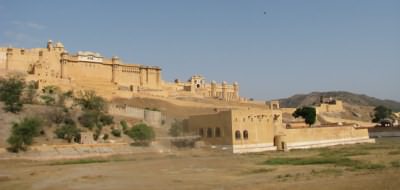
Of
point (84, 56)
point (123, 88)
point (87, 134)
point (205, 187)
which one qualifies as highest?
point (84, 56)

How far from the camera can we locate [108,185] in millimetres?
18328

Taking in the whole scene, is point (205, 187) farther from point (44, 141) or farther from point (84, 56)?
point (84, 56)

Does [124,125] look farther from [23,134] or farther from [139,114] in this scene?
[23,134]

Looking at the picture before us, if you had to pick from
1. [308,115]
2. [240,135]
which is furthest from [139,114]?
[308,115]

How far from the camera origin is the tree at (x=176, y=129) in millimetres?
40416

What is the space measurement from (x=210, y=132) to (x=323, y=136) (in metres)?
13.3

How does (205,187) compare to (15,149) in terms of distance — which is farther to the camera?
(15,149)

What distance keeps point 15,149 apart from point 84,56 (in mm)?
29140

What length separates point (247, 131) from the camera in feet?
123

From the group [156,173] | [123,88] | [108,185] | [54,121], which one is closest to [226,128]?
[54,121]

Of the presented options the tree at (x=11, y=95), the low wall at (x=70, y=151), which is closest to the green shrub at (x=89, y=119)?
the tree at (x=11, y=95)

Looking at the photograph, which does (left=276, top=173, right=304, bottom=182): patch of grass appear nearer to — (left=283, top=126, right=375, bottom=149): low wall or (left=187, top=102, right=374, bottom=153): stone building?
(left=187, top=102, right=374, bottom=153): stone building

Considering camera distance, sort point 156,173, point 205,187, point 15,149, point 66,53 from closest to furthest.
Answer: point 205,187
point 156,173
point 15,149
point 66,53

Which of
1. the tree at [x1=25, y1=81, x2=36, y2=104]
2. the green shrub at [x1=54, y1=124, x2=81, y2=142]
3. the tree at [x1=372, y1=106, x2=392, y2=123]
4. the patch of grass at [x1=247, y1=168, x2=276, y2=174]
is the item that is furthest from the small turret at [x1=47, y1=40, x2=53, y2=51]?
the tree at [x1=372, y1=106, x2=392, y2=123]
